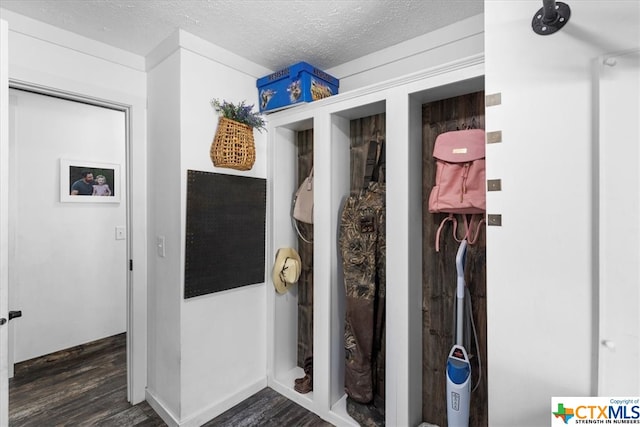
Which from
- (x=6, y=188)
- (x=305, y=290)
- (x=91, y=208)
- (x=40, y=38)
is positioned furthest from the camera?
(x=91, y=208)

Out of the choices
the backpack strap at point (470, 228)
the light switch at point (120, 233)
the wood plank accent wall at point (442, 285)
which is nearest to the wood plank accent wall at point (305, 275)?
the wood plank accent wall at point (442, 285)

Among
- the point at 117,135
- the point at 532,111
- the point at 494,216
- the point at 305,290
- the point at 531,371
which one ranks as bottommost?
the point at 305,290

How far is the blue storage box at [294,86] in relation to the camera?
2002 millimetres

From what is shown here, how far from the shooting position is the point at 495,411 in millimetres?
966

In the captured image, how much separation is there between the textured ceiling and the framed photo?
5.05ft

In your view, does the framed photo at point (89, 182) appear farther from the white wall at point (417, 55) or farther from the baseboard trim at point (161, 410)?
the white wall at point (417, 55)

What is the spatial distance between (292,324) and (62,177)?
99.4 inches

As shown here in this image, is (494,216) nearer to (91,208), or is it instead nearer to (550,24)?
(550,24)

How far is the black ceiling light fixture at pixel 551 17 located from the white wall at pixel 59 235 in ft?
11.2

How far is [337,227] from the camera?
6.58 feet

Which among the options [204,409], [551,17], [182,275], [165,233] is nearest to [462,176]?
[551,17]

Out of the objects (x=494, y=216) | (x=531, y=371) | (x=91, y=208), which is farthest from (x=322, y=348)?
(x=91, y=208)

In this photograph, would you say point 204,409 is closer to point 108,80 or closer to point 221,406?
point 221,406

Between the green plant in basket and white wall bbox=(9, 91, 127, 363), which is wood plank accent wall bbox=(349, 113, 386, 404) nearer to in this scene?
the green plant in basket
